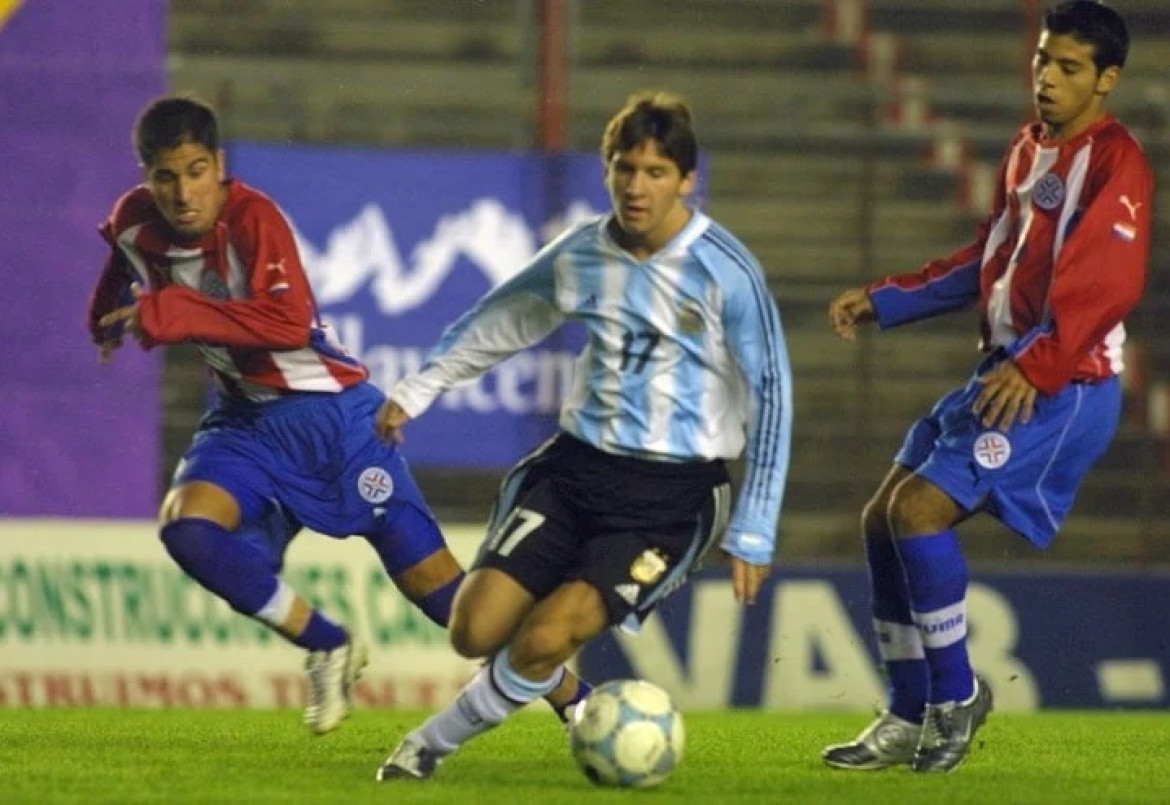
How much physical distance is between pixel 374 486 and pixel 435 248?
445 cm

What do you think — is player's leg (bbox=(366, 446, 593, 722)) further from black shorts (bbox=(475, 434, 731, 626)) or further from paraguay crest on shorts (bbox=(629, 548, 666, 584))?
paraguay crest on shorts (bbox=(629, 548, 666, 584))

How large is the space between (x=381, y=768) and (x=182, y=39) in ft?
22.1

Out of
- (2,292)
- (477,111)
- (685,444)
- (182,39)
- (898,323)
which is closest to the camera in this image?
(685,444)

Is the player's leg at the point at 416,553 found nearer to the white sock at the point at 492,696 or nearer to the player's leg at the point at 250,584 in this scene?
the player's leg at the point at 250,584

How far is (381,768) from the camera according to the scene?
22.3 ft

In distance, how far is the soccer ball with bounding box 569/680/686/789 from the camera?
6.58m

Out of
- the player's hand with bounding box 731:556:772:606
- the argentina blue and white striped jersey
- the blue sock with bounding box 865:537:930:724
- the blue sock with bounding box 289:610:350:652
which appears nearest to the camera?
the player's hand with bounding box 731:556:772:606

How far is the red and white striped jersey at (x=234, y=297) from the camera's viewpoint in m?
7.52

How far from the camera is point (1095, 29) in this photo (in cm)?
713

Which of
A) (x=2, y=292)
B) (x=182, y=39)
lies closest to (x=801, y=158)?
(x=182, y=39)

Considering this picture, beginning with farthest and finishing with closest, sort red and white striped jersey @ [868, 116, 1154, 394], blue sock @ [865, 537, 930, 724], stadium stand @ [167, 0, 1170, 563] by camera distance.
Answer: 1. stadium stand @ [167, 0, 1170, 563]
2. blue sock @ [865, 537, 930, 724]
3. red and white striped jersey @ [868, 116, 1154, 394]

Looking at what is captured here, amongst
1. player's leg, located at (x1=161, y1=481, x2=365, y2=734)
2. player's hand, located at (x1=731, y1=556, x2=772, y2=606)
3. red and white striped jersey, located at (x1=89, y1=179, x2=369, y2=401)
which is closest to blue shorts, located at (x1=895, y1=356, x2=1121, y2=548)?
player's hand, located at (x1=731, y1=556, x2=772, y2=606)

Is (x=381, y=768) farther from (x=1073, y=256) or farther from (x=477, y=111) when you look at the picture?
(x=477, y=111)

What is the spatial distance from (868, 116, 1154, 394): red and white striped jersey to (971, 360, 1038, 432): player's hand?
31 millimetres
